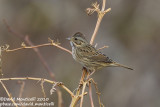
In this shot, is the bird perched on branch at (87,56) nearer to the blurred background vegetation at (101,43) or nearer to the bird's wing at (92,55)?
the bird's wing at (92,55)

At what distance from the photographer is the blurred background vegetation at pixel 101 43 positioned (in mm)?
8344

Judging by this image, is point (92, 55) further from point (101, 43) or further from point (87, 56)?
point (101, 43)

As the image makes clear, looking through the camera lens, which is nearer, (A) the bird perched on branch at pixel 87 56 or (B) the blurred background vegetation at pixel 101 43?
(A) the bird perched on branch at pixel 87 56

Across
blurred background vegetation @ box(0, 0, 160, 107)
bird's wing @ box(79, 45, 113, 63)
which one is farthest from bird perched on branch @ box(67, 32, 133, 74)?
blurred background vegetation @ box(0, 0, 160, 107)

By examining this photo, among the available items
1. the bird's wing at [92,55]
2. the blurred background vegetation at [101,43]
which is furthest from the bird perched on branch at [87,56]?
the blurred background vegetation at [101,43]

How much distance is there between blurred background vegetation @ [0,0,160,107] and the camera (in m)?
8.34

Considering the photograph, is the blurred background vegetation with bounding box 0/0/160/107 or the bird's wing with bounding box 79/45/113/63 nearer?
the bird's wing with bounding box 79/45/113/63

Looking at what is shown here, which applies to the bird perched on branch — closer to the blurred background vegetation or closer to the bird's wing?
the bird's wing

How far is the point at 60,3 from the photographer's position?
29.9 feet

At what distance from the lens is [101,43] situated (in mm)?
8953

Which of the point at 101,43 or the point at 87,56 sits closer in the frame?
the point at 87,56

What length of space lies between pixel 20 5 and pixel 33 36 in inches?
34.4

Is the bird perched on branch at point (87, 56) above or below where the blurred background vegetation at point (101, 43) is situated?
below

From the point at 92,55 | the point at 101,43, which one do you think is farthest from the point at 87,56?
the point at 101,43
